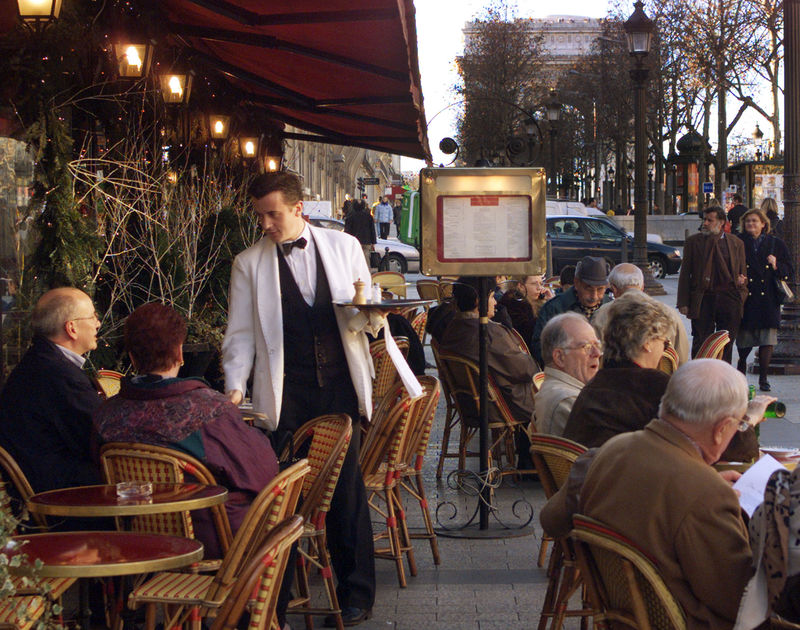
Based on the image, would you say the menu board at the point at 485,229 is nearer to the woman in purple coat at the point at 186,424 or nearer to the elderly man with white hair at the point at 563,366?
the elderly man with white hair at the point at 563,366

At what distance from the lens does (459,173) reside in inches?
253

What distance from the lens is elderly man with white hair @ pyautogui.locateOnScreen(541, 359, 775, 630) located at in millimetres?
3189

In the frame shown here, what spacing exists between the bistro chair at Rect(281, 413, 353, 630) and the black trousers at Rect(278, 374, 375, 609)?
0.27 feet

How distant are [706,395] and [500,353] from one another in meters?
4.37

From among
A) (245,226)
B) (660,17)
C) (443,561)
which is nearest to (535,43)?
(660,17)

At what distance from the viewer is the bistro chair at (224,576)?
11.2 ft

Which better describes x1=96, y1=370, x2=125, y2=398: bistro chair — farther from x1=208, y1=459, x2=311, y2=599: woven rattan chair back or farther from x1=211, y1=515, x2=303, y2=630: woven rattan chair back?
x1=211, y1=515, x2=303, y2=630: woven rattan chair back

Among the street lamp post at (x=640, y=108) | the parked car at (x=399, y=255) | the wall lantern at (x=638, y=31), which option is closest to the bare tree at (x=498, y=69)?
the parked car at (x=399, y=255)

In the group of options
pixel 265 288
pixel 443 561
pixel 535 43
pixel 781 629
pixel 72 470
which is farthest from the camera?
pixel 535 43

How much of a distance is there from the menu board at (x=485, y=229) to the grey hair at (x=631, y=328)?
1810 mm

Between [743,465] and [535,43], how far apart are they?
59.3m

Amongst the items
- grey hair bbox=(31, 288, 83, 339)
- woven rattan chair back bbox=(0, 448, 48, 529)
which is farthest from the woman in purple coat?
grey hair bbox=(31, 288, 83, 339)

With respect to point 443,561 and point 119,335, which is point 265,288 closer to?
point 443,561

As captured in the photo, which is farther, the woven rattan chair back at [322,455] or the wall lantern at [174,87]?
the wall lantern at [174,87]
